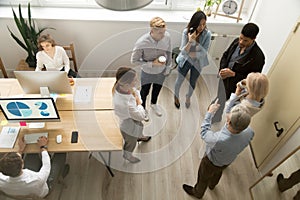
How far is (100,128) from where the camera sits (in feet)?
9.09

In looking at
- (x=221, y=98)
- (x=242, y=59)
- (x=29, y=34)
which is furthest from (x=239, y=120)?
(x=29, y=34)

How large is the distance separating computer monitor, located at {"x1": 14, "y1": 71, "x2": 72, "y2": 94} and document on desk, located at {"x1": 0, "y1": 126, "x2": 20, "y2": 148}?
397 mm

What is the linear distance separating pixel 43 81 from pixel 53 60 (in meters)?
0.67

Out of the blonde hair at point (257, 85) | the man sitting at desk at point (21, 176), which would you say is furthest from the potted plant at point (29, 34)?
the blonde hair at point (257, 85)

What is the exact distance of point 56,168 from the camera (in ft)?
9.13

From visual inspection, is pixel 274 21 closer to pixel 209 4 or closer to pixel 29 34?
pixel 209 4

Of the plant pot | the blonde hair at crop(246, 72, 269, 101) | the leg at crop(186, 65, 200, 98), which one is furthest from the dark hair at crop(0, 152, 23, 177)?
the leg at crop(186, 65, 200, 98)

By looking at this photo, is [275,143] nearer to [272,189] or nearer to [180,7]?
[272,189]

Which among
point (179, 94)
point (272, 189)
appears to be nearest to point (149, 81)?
point (179, 94)

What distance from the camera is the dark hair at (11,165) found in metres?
2.13

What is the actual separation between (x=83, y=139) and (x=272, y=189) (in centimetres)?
193

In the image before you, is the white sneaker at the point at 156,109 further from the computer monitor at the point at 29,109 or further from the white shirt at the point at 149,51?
the computer monitor at the point at 29,109

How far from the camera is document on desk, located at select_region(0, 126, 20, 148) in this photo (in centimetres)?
262

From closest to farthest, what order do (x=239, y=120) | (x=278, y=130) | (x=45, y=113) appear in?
(x=239, y=120) → (x=45, y=113) → (x=278, y=130)
